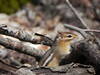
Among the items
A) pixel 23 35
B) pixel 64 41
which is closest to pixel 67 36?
pixel 64 41

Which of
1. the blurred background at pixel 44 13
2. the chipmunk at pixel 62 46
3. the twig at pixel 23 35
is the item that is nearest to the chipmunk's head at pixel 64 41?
the chipmunk at pixel 62 46

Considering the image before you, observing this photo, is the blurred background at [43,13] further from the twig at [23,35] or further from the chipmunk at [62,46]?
the twig at [23,35]

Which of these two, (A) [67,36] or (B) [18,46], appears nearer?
(B) [18,46]

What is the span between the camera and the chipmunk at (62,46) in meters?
4.66

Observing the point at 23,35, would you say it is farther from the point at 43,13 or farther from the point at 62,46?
the point at 43,13

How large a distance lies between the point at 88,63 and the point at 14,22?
500 cm

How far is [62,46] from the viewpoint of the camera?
486 centimetres

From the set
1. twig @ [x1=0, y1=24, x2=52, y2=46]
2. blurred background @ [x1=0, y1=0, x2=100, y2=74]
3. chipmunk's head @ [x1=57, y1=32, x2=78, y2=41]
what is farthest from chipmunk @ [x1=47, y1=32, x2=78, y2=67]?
blurred background @ [x1=0, y1=0, x2=100, y2=74]

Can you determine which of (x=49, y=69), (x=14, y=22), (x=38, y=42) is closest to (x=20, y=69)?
(x=49, y=69)

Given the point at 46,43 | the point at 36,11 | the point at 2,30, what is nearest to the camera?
the point at 2,30

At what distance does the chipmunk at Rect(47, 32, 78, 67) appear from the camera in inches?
184

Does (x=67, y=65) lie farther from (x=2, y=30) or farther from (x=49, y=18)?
(x=49, y=18)

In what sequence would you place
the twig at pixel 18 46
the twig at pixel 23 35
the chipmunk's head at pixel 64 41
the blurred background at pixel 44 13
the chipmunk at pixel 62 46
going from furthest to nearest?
the blurred background at pixel 44 13, the chipmunk's head at pixel 64 41, the chipmunk at pixel 62 46, the twig at pixel 18 46, the twig at pixel 23 35

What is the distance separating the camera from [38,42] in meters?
4.69
